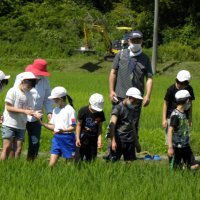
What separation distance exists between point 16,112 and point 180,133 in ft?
6.79

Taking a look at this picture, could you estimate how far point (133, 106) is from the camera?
1045cm

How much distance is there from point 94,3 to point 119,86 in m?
42.7

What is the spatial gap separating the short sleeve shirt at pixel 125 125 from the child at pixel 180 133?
67 cm

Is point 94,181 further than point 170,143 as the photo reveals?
No

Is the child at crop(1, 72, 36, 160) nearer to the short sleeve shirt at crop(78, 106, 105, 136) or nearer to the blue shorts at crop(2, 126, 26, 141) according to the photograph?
the blue shorts at crop(2, 126, 26, 141)

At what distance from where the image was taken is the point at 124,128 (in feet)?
34.5

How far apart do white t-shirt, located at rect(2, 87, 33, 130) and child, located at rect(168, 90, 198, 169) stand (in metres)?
1.85

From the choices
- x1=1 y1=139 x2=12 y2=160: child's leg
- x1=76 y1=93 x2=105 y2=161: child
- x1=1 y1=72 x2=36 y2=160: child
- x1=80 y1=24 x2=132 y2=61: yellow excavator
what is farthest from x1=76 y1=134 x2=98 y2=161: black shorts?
x1=80 y1=24 x2=132 y2=61: yellow excavator

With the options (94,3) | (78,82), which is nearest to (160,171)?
(78,82)

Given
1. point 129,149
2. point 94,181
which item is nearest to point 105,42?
point 129,149

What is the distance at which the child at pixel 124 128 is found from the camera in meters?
10.4

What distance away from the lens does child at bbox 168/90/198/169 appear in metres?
9.95

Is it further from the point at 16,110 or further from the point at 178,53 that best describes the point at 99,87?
the point at 16,110

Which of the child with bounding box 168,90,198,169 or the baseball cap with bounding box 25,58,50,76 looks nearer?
the child with bounding box 168,90,198,169
